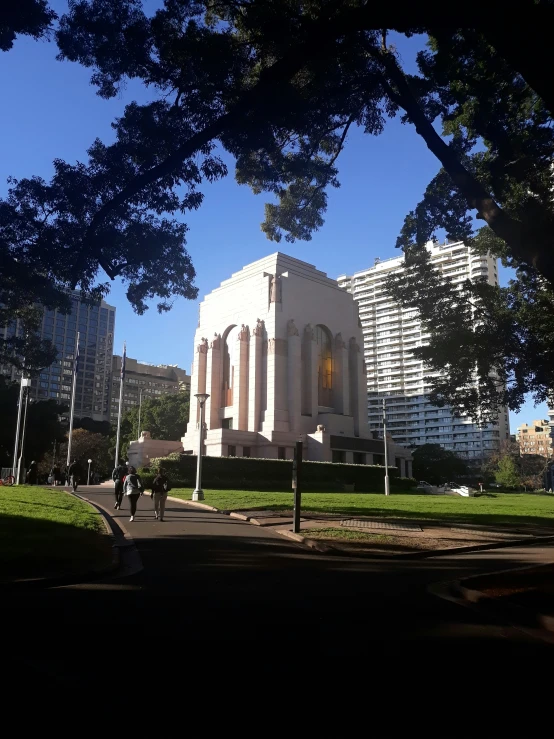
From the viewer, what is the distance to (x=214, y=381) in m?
64.3

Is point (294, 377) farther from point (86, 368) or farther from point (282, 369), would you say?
point (86, 368)

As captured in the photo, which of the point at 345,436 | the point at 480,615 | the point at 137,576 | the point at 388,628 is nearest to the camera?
the point at 388,628

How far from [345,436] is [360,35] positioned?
49.8 metres

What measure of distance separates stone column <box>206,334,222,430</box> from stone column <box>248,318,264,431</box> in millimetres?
5299

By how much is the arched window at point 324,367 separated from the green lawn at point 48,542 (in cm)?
4674

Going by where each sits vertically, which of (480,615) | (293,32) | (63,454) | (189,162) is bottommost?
(480,615)

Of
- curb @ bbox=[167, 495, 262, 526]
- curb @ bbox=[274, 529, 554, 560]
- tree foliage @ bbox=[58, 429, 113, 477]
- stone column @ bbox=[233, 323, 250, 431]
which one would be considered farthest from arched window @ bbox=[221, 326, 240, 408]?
curb @ bbox=[274, 529, 554, 560]

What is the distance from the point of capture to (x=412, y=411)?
130875 millimetres

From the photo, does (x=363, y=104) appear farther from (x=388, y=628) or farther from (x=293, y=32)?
(x=388, y=628)

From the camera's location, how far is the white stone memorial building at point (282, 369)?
5728cm

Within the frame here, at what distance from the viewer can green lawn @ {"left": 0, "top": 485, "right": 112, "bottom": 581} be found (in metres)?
8.84

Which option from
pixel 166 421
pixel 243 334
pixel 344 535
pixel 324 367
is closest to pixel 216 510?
pixel 344 535

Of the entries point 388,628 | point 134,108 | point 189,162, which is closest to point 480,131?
point 189,162

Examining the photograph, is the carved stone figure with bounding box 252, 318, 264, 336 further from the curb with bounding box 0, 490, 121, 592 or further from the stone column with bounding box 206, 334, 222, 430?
the curb with bounding box 0, 490, 121, 592
